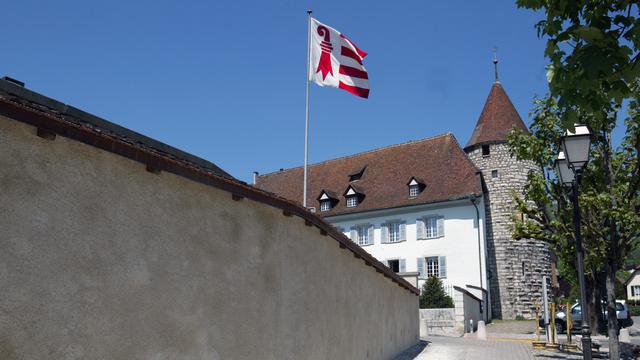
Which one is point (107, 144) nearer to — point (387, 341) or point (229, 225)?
point (229, 225)

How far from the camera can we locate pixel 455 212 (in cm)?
3338

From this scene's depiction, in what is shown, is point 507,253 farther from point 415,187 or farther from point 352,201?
point 352,201

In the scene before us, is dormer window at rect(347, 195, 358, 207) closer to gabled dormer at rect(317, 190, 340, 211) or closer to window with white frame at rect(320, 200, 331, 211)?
gabled dormer at rect(317, 190, 340, 211)

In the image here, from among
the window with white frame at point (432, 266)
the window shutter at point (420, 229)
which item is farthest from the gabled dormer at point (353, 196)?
the window with white frame at point (432, 266)

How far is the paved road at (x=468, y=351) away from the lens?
1420 centimetres

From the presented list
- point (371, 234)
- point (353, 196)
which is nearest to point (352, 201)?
point (353, 196)

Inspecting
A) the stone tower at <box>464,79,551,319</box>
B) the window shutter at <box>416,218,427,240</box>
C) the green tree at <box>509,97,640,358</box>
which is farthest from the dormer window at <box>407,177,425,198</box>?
the green tree at <box>509,97,640,358</box>

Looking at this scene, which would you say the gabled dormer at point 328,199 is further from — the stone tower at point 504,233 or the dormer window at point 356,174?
the stone tower at point 504,233

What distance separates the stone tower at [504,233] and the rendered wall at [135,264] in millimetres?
27165

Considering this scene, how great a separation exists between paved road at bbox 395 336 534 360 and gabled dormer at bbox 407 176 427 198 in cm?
1794

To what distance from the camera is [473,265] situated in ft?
106

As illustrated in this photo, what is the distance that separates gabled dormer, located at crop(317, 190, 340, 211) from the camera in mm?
39188

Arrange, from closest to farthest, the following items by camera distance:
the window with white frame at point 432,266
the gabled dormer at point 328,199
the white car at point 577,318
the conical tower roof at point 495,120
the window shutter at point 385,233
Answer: the white car at point 577,318, the window with white frame at point 432,266, the window shutter at point 385,233, the conical tower roof at point 495,120, the gabled dormer at point 328,199

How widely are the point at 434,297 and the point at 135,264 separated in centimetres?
2292
